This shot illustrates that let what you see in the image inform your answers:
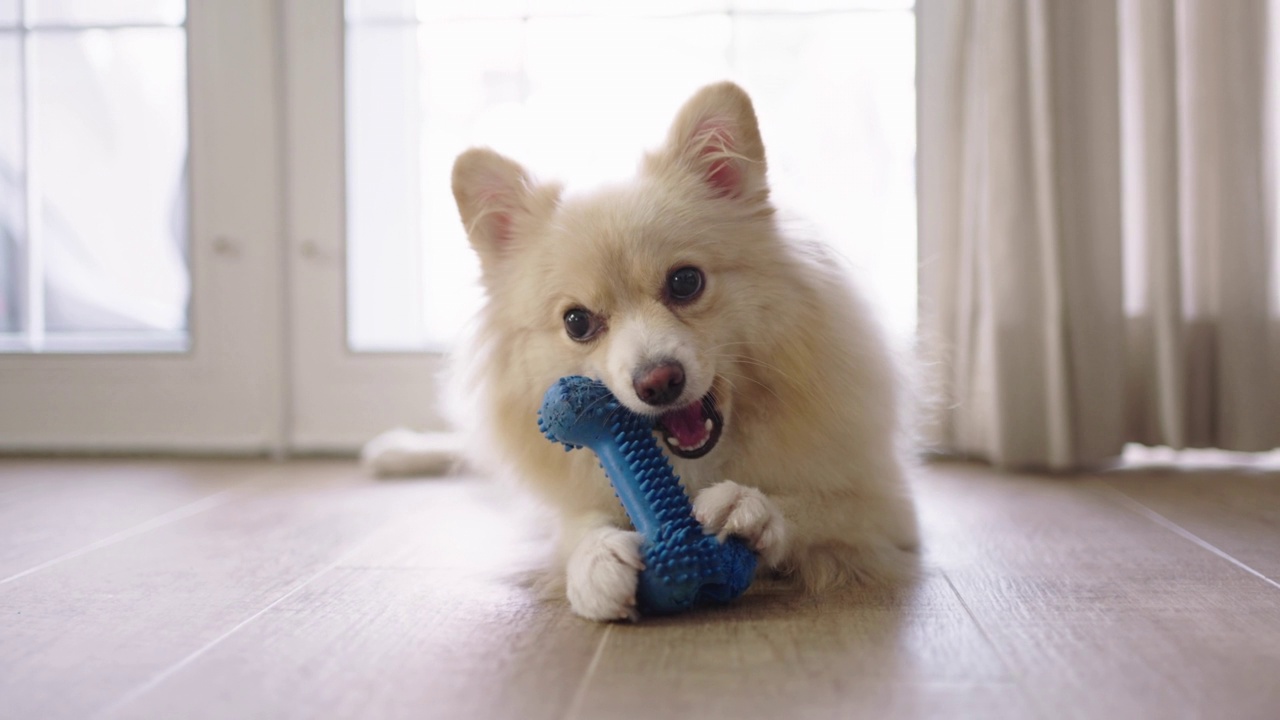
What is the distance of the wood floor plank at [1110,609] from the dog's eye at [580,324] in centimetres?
83

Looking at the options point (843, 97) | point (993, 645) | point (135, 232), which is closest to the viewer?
point (993, 645)

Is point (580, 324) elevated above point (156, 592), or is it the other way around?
point (580, 324)

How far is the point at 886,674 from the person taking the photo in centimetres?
129

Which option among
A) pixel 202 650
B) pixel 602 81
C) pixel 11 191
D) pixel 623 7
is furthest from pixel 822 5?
pixel 11 191

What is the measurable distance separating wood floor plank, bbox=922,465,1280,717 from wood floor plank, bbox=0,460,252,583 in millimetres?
1909

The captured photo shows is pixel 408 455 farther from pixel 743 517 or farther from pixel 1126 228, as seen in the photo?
pixel 1126 228

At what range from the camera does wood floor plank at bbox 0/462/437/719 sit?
133cm

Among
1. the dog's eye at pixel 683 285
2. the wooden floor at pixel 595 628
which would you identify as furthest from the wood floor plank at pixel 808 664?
the dog's eye at pixel 683 285

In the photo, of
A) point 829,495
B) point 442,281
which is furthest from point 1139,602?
point 442,281

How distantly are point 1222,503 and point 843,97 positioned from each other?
1798mm

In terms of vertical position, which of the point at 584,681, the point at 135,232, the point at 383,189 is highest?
the point at 383,189

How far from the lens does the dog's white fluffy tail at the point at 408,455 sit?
324 centimetres

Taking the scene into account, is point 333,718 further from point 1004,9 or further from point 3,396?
point 3,396

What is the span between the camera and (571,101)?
355 cm
